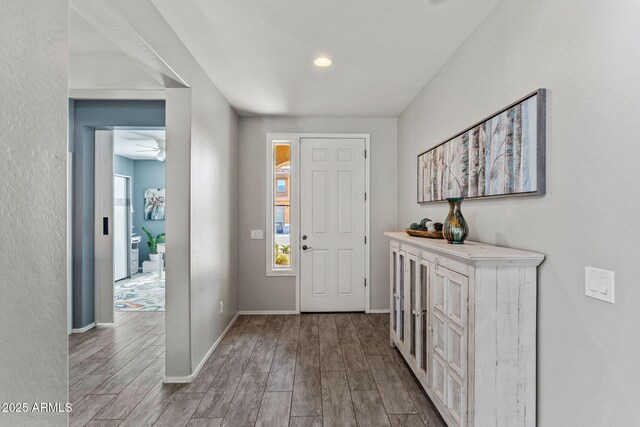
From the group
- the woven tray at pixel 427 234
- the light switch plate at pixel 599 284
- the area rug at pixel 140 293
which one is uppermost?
the woven tray at pixel 427 234

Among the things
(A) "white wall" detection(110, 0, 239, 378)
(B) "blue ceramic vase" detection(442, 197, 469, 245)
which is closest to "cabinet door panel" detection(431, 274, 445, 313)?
(B) "blue ceramic vase" detection(442, 197, 469, 245)

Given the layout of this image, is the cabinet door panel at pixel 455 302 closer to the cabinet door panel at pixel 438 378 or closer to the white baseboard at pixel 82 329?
the cabinet door panel at pixel 438 378

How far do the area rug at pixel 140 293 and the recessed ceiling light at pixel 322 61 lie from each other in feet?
11.8

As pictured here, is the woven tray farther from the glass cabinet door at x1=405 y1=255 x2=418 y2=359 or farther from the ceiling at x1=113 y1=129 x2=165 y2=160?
the ceiling at x1=113 y1=129 x2=165 y2=160

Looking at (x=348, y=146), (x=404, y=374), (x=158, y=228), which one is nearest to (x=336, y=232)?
(x=348, y=146)

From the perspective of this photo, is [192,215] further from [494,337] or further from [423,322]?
[494,337]

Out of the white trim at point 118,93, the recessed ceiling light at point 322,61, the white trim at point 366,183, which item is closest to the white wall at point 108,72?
the white trim at point 118,93

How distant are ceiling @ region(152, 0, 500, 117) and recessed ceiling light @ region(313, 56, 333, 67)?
0.05 meters

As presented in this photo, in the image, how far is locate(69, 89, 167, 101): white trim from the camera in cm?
294

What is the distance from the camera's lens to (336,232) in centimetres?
408

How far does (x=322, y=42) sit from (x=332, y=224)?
227 centimetres

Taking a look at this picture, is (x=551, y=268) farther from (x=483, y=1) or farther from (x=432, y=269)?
→ (x=483, y=1)

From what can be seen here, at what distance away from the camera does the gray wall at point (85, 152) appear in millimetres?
3416

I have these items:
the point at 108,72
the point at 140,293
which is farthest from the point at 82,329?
the point at 108,72
